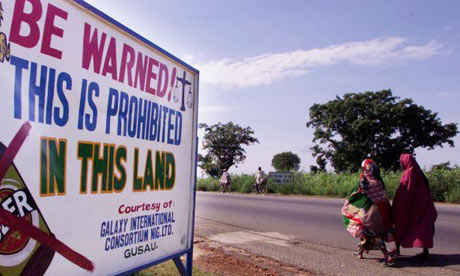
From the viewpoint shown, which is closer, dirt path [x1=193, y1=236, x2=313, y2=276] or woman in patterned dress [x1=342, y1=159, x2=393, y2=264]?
dirt path [x1=193, y1=236, x2=313, y2=276]

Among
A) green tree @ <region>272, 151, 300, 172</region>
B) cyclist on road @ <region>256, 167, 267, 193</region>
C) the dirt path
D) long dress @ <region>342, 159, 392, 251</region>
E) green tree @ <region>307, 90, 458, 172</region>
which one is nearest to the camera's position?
the dirt path

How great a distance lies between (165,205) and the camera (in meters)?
3.71

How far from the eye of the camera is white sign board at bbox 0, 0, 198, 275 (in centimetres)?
237

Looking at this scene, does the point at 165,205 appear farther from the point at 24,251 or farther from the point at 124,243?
the point at 24,251

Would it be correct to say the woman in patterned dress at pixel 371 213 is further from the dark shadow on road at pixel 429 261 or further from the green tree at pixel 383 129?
the green tree at pixel 383 129

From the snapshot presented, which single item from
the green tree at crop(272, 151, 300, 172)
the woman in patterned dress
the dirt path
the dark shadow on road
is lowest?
the dirt path

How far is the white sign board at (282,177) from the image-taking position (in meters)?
29.0

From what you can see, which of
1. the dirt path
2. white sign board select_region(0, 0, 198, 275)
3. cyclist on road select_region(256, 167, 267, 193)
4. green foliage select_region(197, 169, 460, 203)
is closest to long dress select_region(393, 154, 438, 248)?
the dirt path

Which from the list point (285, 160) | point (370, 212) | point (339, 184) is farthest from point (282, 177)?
point (285, 160)

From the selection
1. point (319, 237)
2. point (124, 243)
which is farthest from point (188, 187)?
point (319, 237)

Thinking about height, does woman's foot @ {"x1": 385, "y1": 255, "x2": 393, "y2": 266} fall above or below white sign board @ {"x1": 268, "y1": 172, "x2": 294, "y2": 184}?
below

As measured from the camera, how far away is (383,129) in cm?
4466

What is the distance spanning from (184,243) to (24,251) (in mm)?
1785

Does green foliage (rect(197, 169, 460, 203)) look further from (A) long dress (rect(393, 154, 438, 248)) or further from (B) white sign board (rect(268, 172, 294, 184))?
(A) long dress (rect(393, 154, 438, 248))
